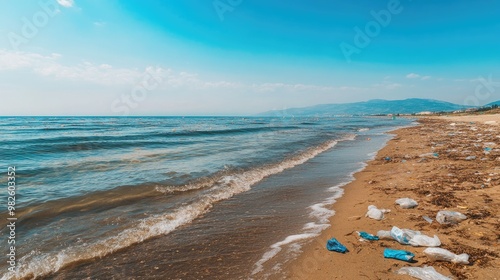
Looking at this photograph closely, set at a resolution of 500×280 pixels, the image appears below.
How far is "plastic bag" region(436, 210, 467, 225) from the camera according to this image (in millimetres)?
4637

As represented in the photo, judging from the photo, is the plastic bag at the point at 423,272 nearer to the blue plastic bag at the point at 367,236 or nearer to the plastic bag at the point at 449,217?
the blue plastic bag at the point at 367,236

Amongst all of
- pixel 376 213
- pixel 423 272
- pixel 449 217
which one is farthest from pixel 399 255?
pixel 449 217

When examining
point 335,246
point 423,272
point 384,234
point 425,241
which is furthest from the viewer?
point 384,234

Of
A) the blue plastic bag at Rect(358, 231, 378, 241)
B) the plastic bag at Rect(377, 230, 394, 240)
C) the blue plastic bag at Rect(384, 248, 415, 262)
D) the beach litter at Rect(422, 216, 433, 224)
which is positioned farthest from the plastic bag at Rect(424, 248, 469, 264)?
the beach litter at Rect(422, 216, 433, 224)

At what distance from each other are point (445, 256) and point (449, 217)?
5.46 ft

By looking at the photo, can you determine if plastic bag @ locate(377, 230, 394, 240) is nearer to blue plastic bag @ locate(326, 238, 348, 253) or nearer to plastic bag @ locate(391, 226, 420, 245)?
plastic bag @ locate(391, 226, 420, 245)

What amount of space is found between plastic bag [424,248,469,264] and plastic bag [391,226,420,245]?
0.42 meters

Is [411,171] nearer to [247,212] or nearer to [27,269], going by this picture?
[247,212]

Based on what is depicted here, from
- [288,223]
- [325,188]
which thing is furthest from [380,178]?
[288,223]

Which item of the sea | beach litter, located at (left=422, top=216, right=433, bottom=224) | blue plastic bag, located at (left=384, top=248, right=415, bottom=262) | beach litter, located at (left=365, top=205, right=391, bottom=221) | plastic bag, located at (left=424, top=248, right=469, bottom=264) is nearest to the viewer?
plastic bag, located at (left=424, top=248, right=469, bottom=264)

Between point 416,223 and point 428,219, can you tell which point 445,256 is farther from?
point 428,219

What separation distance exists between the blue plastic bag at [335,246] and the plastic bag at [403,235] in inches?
36.6

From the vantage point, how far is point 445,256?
→ 3432 millimetres

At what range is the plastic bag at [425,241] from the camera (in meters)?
3.82
